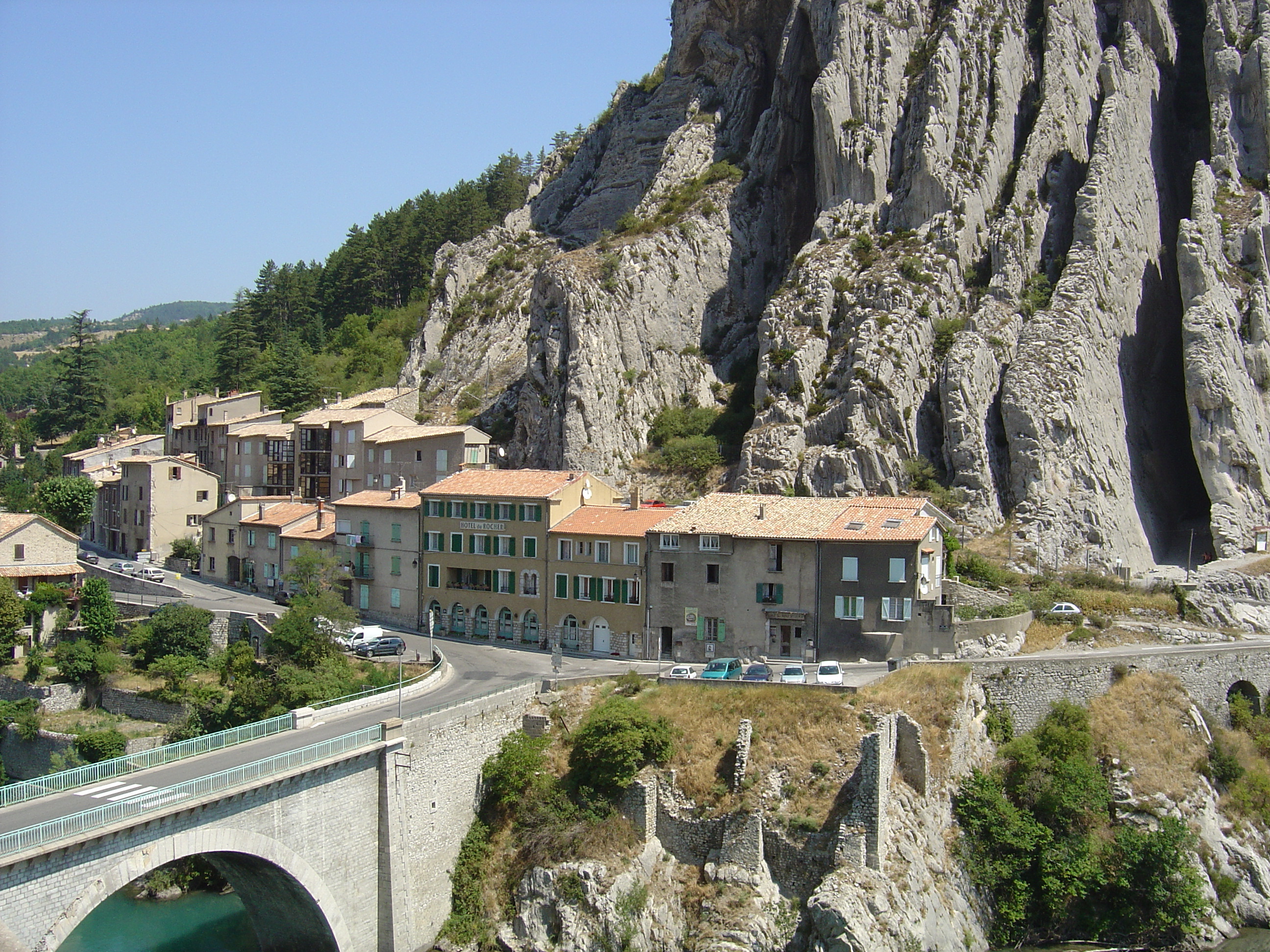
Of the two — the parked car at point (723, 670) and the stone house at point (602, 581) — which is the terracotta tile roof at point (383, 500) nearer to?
the stone house at point (602, 581)

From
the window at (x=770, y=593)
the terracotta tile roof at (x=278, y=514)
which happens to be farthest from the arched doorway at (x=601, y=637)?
the terracotta tile roof at (x=278, y=514)

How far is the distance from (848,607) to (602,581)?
38.9ft

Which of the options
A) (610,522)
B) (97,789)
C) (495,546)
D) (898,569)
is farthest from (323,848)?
(898,569)

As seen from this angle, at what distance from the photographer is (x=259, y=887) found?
3700 centimetres

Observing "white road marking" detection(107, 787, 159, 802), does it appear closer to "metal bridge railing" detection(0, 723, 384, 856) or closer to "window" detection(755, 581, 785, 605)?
"metal bridge railing" detection(0, 723, 384, 856)

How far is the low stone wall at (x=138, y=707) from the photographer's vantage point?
54.7 m

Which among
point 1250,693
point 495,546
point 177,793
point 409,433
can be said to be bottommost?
point 1250,693

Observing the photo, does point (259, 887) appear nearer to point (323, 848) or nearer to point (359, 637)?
point (323, 848)

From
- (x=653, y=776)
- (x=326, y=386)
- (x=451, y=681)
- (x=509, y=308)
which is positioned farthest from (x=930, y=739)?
(x=326, y=386)

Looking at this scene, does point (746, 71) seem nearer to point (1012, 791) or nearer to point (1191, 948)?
point (1012, 791)

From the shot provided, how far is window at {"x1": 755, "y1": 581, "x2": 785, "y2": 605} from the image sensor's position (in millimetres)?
50875

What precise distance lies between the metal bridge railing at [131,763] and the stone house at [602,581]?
17.5 m

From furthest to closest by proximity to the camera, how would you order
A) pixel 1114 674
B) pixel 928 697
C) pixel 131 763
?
pixel 1114 674 < pixel 928 697 < pixel 131 763

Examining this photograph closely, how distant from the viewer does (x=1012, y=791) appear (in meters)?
44.7
